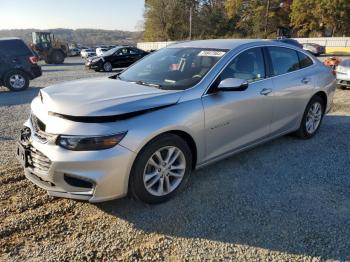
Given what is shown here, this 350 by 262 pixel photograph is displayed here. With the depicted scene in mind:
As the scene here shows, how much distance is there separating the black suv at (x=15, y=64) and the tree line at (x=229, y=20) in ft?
139

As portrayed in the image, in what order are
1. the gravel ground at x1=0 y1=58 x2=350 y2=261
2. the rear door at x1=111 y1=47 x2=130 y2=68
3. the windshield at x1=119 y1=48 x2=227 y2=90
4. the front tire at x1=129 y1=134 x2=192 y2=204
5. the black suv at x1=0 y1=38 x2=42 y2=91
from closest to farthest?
1. the gravel ground at x1=0 y1=58 x2=350 y2=261
2. the front tire at x1=129 y1=134 x2=192 y2=204
3. the windshield at x1=119 y1=48 x2=227 y2=90
4. the black suv at x1=0 y1=38 x2=42 y2=91
5. the rear door at x1=111 y1=47 x2=130 y2=68

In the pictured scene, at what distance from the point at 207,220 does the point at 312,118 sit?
322 centimetres

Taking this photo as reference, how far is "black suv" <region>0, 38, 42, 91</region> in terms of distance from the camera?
11.6m

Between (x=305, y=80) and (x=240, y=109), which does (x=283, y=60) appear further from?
(x=240, y=109)

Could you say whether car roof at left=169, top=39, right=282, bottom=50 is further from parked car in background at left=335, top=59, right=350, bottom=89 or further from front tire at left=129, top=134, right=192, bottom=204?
parked car in background at left=335, top=59, right=350, bottom=89

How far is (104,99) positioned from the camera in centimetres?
327

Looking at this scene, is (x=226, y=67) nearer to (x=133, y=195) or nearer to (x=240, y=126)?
(x=240, y=126)

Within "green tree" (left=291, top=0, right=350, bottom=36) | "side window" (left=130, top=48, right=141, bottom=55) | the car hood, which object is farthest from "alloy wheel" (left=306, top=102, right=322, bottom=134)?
"green tree" (left=291, top=0, right=350, bottom=36)

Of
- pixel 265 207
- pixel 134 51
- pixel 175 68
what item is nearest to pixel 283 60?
pixel 175 68

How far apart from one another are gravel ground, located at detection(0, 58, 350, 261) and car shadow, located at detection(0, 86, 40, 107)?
214 inches

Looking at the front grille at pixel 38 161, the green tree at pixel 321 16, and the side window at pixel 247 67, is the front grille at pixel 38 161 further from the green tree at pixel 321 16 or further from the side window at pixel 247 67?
the green tree at pixel 321 16

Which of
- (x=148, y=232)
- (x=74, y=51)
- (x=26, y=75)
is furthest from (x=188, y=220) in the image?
(x=74, y=51)

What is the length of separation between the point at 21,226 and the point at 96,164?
97 cm

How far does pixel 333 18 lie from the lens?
149ft
